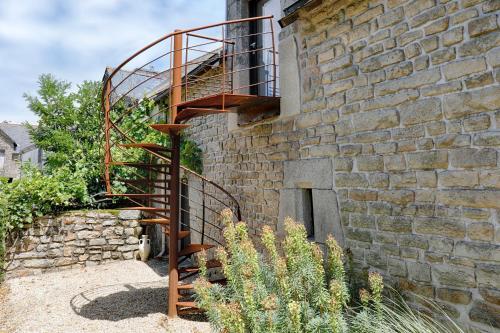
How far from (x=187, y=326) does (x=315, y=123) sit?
267 cm

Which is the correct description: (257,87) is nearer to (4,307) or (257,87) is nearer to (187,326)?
(187,326)

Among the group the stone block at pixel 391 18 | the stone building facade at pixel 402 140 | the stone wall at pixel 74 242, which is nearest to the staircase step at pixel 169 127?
the stone building facade at pixel 402 140

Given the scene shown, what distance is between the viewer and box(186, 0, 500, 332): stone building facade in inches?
91.7

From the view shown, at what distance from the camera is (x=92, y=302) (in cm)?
487

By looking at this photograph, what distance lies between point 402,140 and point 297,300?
4.99 feet

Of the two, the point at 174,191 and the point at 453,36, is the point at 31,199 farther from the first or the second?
the point at 453,36

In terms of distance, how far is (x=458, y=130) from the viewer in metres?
2.45

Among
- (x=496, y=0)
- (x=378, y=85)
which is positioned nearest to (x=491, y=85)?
(x=496, y=0)

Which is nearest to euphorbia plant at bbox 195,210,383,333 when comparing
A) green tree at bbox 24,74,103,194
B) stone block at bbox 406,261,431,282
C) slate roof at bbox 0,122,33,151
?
stone block at bbox 406,261,431,282

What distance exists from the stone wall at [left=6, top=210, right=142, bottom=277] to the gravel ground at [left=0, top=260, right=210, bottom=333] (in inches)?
9.8

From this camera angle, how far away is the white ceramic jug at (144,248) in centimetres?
730

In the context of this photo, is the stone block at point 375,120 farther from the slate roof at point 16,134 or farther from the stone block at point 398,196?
the slate roof at point 16,134

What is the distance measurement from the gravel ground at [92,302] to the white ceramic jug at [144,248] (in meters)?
0.46

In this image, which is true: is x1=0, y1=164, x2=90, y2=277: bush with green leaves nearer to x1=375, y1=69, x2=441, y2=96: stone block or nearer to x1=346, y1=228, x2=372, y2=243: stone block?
x1=346, y1=228, x2=372, y2=243: stone block
